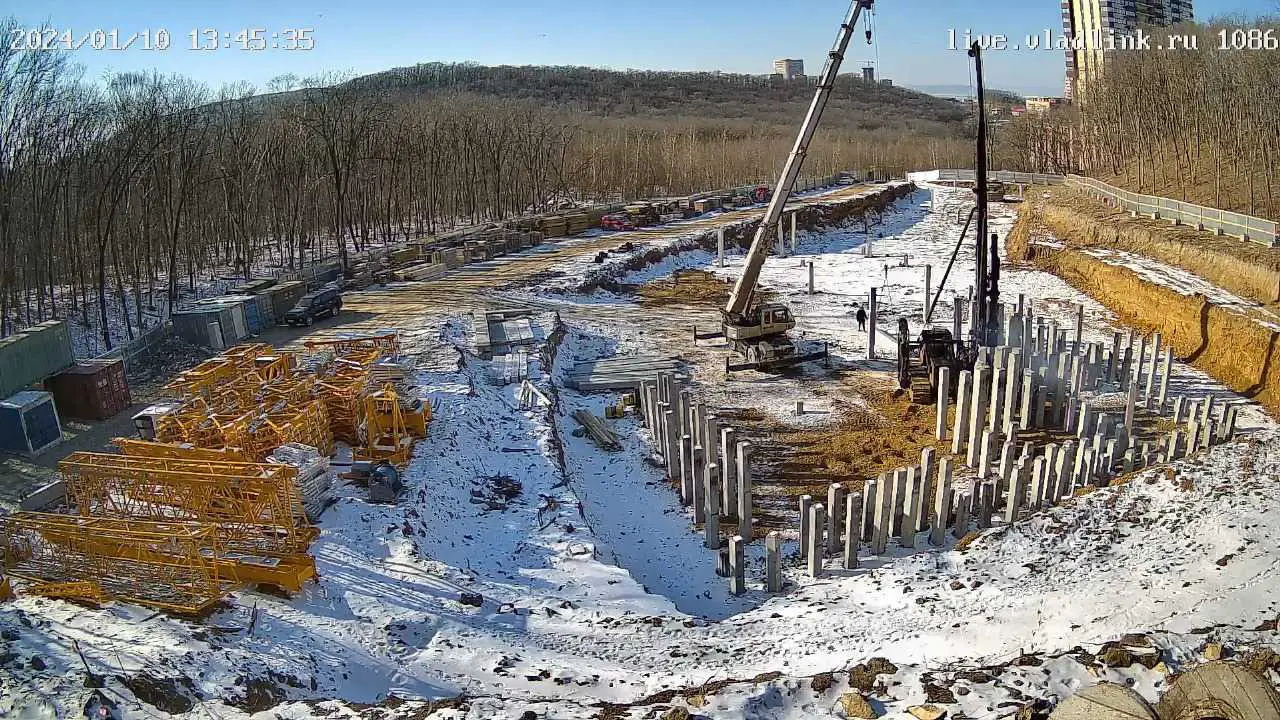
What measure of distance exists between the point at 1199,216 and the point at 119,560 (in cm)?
3729

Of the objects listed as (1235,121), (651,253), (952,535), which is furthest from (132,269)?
(1235,121)

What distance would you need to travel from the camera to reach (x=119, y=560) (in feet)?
42.3

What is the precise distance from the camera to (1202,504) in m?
13.9

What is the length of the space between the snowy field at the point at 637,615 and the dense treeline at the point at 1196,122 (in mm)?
24978

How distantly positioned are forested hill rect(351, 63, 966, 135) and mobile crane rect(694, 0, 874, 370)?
107977 mm

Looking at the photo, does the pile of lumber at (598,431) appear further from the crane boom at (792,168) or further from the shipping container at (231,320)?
the shipping container at (231,320)

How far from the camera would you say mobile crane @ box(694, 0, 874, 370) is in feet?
81.1

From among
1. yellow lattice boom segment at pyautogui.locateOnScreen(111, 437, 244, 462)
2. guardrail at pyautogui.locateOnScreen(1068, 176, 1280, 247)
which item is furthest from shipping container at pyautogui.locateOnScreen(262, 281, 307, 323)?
guardrail at pyautogui.locateOnScreen(1068, 176, 1280, 247)

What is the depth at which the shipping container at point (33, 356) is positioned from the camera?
64.5ft

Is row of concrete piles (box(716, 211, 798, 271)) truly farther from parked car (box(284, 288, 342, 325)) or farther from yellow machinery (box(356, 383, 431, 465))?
yellow machinery (box(356, 383, 431, 465))

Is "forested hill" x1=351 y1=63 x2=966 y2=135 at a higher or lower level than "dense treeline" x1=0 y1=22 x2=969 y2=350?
higher

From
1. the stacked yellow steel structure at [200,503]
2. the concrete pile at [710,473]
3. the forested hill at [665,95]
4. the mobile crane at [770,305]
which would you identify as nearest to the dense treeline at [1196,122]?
the mobile crane at [770,305]

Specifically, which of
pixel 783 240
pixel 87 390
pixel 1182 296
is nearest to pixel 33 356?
pixel 87 390

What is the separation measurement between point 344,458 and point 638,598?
7868 millimetres
